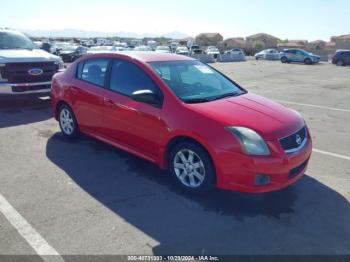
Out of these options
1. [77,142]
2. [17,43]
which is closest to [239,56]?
[17,43]

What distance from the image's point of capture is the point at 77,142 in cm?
576

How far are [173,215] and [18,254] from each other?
5.01ft

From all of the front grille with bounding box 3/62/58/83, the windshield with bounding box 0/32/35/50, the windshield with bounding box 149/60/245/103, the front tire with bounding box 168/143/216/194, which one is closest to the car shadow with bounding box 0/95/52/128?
the front grille with bounding box 3/62/58/83

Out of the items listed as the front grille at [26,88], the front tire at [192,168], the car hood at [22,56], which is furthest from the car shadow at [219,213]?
the car hood at [22,56]

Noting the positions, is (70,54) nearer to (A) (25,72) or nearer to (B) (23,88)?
(A) (25,72)

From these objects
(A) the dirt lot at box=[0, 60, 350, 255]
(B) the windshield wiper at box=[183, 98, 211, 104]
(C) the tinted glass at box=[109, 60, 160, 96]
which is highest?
(C) the tinted glass at box=[109, 60, 160, 96]

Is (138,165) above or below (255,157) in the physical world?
below

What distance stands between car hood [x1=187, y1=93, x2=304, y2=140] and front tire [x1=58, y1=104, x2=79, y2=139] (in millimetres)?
2602

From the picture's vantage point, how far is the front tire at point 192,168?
12.3 ft

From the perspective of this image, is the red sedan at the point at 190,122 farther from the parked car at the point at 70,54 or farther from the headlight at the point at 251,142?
the parked car at the point at 70,54

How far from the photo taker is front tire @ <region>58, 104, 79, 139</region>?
5663 millimetres

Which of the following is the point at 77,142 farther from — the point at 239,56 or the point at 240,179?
the point at 239,56

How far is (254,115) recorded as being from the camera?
154 inches

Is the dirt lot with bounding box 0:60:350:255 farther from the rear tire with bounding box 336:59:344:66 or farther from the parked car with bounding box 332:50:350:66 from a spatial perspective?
the rear tire with bounding box 336:59:344:66
